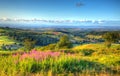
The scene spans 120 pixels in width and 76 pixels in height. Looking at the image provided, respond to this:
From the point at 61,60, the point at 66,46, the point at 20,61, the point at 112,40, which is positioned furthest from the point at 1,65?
the point at 112,40

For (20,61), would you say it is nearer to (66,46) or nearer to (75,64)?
(75,64)

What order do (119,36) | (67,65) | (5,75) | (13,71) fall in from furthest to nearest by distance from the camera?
1. (119,36)
2. (67,65)
3. (13,71)
4. (5,75)

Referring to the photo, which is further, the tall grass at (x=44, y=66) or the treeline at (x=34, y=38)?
the treeline at (x=34, y=38)

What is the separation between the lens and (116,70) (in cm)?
1198

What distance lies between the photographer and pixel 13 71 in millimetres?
9703

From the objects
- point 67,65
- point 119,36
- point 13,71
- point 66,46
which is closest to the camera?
point 13,71

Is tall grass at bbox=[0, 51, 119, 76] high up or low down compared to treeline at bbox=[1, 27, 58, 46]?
up

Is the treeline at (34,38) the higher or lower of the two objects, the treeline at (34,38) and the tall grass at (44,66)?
the lower

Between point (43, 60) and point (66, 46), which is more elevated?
point (43, 60)

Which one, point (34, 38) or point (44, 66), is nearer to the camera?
point (44, 66)

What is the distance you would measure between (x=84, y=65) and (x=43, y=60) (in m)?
2.18

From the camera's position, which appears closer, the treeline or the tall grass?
the tall grass

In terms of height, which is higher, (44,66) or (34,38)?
(44,66)

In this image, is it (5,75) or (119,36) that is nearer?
→ (5,75)
